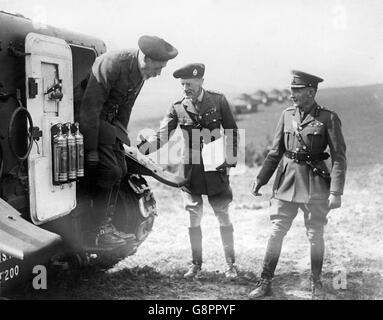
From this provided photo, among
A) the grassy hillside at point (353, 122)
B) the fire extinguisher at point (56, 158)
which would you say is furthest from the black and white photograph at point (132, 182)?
the grassy hillside at point (353, 122)

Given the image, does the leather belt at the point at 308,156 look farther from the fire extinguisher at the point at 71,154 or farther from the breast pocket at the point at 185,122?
the fire extinguisher at the point at 71,154

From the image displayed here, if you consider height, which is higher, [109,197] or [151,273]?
[109,197]

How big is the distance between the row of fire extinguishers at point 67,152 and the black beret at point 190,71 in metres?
1.25

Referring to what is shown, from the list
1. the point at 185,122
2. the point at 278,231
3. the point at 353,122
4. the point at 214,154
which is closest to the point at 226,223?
the point at 214,154

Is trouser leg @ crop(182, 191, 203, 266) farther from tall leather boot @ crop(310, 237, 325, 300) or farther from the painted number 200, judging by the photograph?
the painted number 200

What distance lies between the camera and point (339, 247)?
243 inches

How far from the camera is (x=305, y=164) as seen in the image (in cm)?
457

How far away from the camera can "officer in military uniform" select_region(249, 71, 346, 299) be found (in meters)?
4.45

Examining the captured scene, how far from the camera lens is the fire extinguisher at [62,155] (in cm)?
406

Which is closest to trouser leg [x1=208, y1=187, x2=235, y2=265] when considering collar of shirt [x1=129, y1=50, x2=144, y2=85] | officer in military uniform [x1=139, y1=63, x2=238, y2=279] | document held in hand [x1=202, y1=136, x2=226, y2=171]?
officer in military uniform [x1=139, y1=63, x2=238, y2=279]

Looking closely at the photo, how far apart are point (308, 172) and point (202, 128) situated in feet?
3.93
